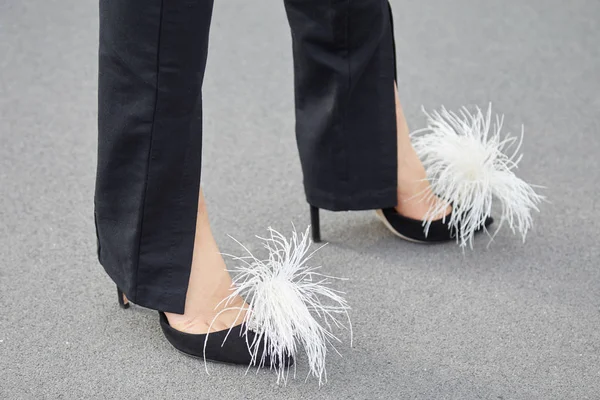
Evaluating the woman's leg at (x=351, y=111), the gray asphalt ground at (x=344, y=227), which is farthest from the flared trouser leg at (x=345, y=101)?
the gray asphalt ground at (x=344, y=227)

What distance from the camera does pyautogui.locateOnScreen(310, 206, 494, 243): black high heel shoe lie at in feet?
4.12

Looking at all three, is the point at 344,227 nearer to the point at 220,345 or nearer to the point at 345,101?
the point at 345,101

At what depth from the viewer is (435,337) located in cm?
106

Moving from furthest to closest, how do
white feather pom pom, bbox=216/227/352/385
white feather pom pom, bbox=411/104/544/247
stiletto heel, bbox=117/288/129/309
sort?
white feather pom pom, bbox=411/104/544/247 < stiletto heel, bbox=117/288/129/309 < white feather pom pom, bbox=216/227/352/385

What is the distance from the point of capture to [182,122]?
3.08 ft

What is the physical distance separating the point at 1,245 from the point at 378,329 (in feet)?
1.82

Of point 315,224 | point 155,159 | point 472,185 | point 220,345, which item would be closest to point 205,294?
point 220,345

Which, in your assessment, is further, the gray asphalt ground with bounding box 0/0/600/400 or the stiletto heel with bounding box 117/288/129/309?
the stiletto heel with bounding box 117/288/129/309

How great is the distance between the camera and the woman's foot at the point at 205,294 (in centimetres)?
102

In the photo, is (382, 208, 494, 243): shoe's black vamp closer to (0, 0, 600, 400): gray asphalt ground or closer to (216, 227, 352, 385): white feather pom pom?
(0, 0, 600, 400): gray asphalt ground

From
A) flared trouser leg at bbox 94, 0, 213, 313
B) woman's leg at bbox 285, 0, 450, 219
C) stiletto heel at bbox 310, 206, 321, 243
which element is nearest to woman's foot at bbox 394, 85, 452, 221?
woman's leg at bbox 285, 0, 450, 219

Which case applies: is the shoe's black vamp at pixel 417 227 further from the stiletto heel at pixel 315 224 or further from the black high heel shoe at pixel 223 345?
the black high heel shoe at pixel 223 345

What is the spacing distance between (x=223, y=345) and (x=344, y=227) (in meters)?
0.38

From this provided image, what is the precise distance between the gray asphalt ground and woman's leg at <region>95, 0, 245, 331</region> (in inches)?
3.8
